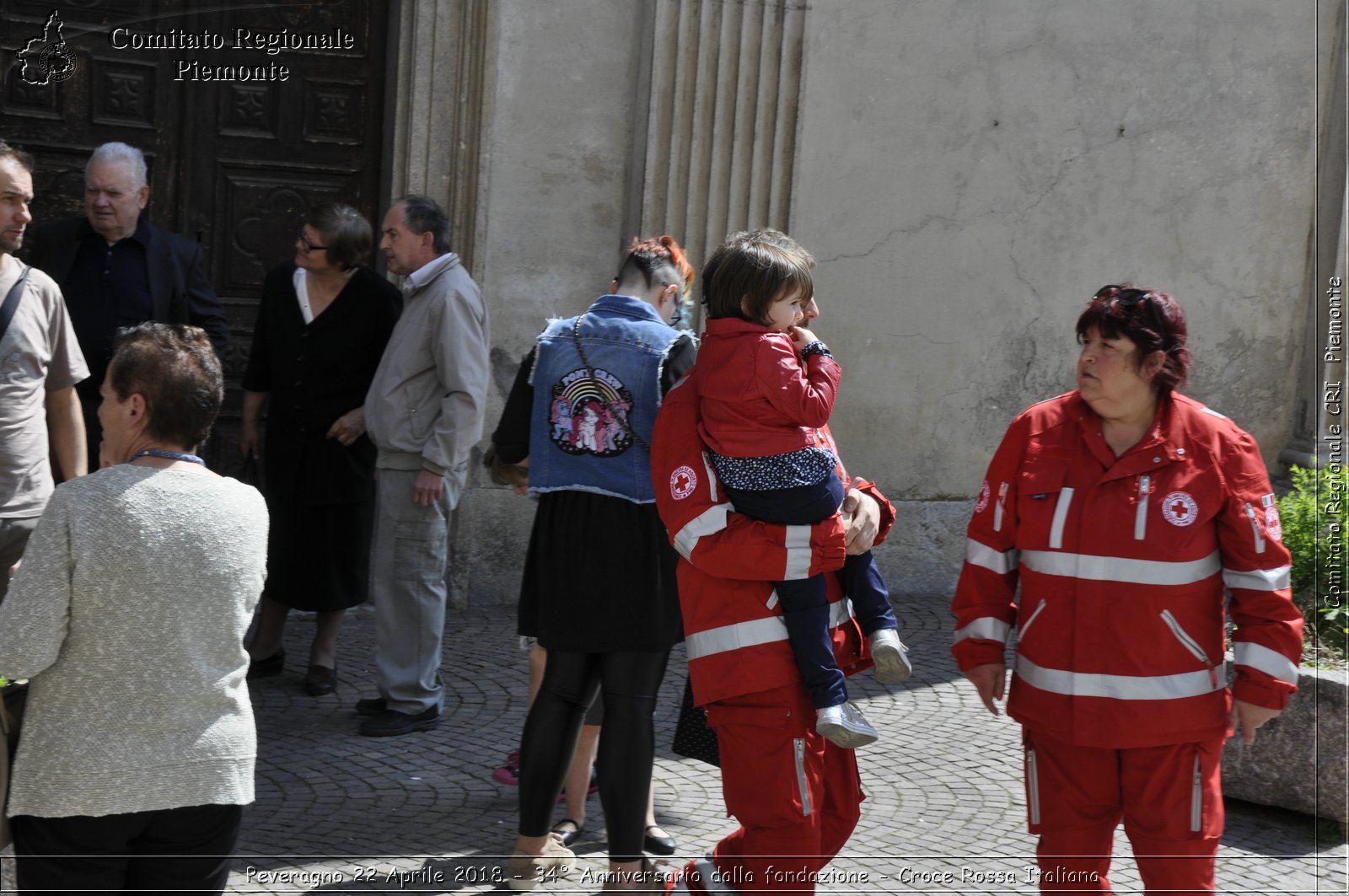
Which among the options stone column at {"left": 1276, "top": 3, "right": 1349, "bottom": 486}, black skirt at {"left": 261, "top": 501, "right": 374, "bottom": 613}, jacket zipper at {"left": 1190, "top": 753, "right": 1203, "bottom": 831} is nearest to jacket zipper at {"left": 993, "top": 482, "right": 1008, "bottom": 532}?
jacket zipper at {"left": 1190, "top": 753, "right": 1203, "bottom": 831}

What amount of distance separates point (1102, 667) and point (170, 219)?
5649 millimetres

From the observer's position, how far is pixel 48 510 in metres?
2.74

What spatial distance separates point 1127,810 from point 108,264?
436cm

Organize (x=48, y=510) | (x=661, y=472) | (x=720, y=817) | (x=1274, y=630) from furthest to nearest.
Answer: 1. (x=720, y=817)
2. (x=661, y=472)
3. (x=1274, y=630)
4. (x=48, y=510)

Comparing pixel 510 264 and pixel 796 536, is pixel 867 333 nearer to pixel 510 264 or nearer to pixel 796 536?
pixel 510 264

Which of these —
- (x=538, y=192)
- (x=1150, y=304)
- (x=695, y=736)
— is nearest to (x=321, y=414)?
(x=538, y=192)

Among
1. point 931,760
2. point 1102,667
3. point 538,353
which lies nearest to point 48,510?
point 538,353

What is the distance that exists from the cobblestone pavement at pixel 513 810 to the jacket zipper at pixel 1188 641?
4.32 ft

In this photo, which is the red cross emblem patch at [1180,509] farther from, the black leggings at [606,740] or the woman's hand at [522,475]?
the woman's hand at [522,475]

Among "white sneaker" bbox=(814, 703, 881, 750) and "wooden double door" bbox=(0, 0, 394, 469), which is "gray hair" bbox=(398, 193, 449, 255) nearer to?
"wooden double door" bbox=(0, 0, 394, 469)

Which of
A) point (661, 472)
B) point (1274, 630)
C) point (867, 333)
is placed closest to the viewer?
point (1274, 630)

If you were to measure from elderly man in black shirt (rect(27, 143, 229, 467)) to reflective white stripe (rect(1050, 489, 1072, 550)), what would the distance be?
3779 millimetres

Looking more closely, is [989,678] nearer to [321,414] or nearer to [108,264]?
[321,414]

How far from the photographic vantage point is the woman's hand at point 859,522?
11.6 ft
